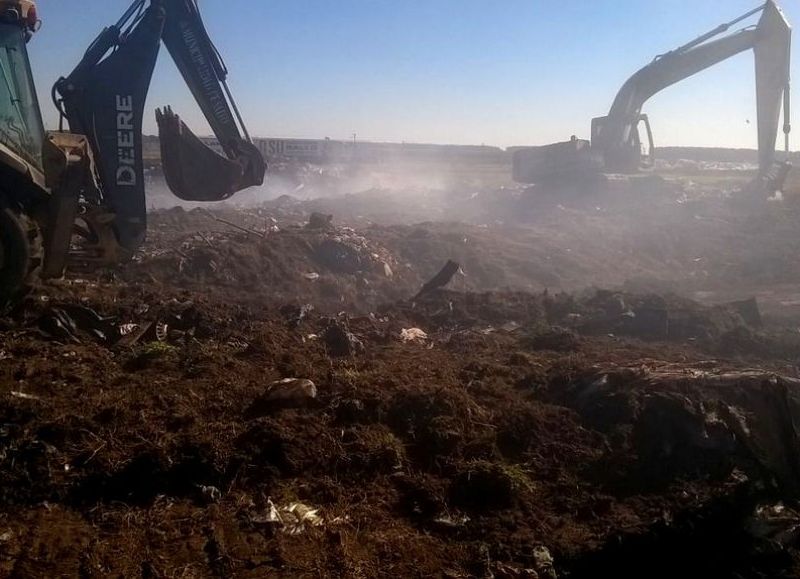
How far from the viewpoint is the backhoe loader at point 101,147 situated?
229 inches

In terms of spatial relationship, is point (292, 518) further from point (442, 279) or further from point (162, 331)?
point (442, 279)

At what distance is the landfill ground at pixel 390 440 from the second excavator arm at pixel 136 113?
128cm

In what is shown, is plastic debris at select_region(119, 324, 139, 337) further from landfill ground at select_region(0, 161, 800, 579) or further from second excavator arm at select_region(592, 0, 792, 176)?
second excavator arm at select_region(592, 0, 792, 176)

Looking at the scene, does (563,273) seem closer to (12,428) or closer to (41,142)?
(41,142)

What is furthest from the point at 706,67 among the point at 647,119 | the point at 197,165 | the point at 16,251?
the point at 16,251

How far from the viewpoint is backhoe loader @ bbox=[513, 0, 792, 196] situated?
19188 mm

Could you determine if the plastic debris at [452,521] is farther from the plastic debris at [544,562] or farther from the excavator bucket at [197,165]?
the excavator bucket at [197,165]

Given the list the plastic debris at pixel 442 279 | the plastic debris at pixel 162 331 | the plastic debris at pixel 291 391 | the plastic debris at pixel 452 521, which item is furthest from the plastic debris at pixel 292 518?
the plastic debris at pixel 442 279

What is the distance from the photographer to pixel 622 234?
17.5 m

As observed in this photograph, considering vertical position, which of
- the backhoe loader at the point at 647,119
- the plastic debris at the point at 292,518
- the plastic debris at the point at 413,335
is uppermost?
the backhoe loader at the point at 647,119

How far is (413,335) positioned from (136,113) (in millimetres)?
3873

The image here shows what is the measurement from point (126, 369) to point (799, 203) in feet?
66.3

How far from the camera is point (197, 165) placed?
743cm

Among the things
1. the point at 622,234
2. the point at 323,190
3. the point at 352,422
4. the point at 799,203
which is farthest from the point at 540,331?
the point at 323,190
